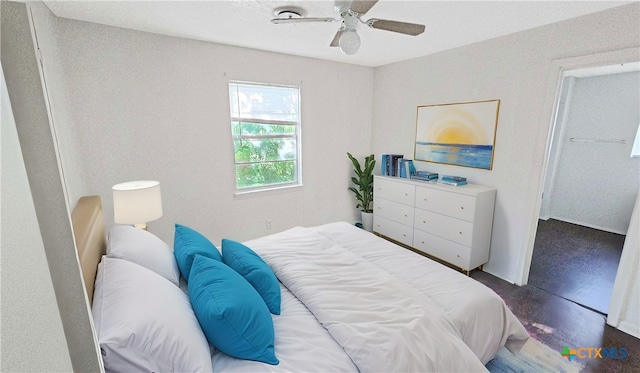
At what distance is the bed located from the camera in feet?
3.39

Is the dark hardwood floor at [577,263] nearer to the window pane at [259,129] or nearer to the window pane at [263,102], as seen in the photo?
the window pane at [259,129]

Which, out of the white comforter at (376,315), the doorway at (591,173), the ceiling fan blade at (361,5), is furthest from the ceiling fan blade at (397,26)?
the doorway at (591,173)

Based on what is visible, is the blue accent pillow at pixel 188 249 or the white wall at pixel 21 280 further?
the blue accent pillow at pixel 188 249

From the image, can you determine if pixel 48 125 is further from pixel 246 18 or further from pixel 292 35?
pixel 292 35

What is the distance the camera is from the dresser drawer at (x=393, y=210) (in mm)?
3407

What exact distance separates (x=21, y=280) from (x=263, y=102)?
10.1 feet

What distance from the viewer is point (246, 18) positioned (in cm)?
221

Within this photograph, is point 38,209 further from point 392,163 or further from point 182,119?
point 392,163

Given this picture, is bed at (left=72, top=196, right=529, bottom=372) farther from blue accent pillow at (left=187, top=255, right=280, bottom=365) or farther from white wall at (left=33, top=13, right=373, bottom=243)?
white wall at (left=33, top=13, right=373, bottom=243)

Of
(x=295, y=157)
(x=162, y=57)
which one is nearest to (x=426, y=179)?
(x=295, y=157)

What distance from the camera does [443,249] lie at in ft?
10.0

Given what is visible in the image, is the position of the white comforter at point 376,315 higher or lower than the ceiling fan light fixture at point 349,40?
lower

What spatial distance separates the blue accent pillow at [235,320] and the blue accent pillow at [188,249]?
332 mm

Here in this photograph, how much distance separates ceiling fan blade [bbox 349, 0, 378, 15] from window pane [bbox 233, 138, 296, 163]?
6.44 ft
